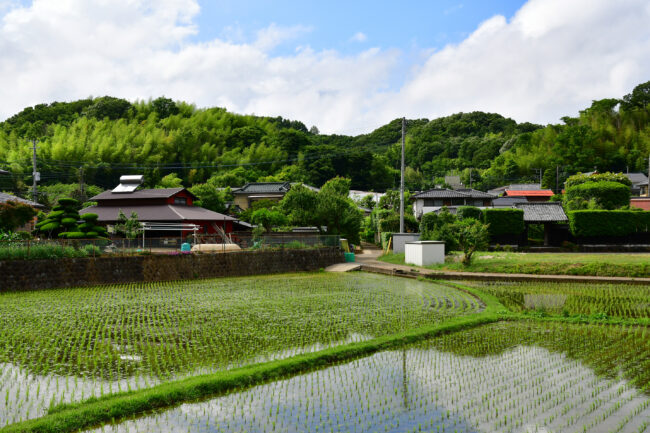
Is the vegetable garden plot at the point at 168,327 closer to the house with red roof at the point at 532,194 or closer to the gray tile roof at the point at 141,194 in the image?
the gray tile roof at the point at 141,194

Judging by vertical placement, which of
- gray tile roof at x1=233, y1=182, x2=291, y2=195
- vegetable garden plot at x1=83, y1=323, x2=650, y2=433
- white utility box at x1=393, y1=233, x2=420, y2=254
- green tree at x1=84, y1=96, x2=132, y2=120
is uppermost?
green tree at x1=84, y1=96, x2=132, y2=120

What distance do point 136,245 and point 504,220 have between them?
62.9 ft

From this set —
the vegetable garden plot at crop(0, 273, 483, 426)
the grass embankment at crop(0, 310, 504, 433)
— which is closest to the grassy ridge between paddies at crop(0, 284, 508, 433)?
the grass embankment at crop(0, 310, 504, 433)

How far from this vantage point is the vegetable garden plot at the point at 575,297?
36.5 ft

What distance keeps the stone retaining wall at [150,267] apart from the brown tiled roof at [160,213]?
8.19 meters

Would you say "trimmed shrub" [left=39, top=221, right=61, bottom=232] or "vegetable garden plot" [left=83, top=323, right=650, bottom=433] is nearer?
"vegetable garden plot" [left=83, top=323, right=650, bottom=433]

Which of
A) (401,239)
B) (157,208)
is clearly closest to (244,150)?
(157,208)

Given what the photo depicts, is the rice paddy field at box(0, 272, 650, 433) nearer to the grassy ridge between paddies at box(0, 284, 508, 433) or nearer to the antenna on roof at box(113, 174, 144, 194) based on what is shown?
the grassy ridge between paddies at box(0, 284, 508, 433)

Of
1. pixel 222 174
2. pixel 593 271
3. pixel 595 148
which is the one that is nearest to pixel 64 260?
pixel 593 271

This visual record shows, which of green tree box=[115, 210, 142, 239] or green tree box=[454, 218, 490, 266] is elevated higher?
green tree box=[115, 210, 142, 239]

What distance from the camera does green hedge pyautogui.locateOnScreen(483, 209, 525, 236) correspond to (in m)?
27.0

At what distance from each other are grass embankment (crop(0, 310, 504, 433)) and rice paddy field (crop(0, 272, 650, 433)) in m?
0.02

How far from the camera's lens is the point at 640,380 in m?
6.16

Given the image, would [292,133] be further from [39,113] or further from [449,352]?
[449,352]
